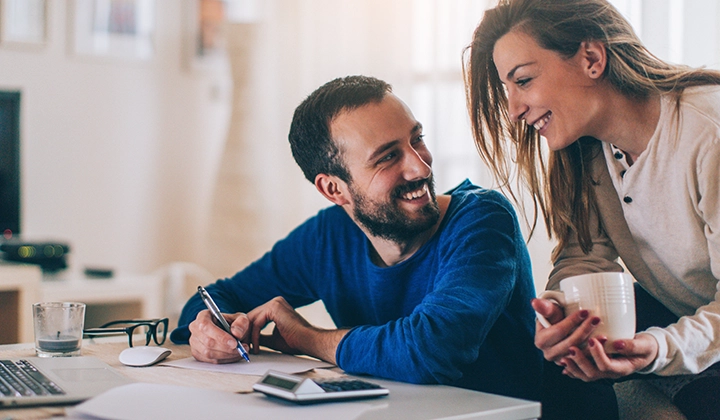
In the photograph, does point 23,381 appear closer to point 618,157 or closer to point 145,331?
point 145,331

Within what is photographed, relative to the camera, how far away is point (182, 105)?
12.9 ft

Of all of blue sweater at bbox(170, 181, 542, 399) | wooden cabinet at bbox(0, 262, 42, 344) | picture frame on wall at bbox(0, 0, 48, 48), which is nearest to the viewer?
blue sweater at bbox(170, 181, 542, 399)

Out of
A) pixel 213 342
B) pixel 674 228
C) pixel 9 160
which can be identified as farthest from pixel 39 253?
pixel 674 228

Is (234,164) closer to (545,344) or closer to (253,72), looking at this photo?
(253,72)

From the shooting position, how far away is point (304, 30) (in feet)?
11.4

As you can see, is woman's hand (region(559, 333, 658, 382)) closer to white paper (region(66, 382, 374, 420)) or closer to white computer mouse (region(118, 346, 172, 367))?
white paper (region(66, 382, 374, 420))

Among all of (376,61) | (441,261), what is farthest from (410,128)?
(376,61)

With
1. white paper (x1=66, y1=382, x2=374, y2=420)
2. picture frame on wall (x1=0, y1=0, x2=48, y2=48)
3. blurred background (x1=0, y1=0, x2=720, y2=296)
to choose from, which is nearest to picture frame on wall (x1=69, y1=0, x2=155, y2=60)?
blurred background (x1=0, y1=0, x2=720, y2=296)

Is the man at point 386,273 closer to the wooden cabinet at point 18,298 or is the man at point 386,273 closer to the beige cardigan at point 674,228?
the beige cardigan at point 674,228

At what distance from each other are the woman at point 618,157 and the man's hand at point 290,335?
36 centimetres

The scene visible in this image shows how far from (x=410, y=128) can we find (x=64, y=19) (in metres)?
2.60

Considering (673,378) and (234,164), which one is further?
(234,164)

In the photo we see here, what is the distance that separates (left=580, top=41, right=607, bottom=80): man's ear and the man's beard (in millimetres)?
357

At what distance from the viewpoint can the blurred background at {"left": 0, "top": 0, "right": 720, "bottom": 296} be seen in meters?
3.26
